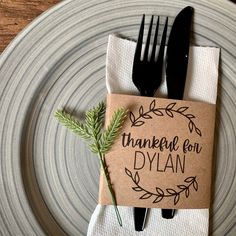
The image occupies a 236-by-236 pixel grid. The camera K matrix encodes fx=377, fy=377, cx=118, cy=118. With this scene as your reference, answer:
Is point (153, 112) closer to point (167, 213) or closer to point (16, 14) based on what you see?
point (167, 213)

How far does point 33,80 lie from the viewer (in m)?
0.57

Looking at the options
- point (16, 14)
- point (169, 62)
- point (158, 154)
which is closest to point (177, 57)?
point (169, 62)

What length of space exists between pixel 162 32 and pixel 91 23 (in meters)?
0.11

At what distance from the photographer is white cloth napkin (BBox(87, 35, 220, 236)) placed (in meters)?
0.57

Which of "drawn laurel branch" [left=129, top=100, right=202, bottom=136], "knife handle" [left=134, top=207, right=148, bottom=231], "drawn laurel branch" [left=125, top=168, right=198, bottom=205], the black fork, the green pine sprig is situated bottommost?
"knife handle" [left=134, top=207, right=148, bottom=231]

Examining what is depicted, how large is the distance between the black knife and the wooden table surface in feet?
0.64

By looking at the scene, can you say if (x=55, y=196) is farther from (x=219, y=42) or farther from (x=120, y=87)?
(x=219, y=42)

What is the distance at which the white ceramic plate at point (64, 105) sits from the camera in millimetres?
565

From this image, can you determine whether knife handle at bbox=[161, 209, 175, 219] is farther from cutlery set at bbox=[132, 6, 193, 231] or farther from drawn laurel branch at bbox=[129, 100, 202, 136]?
drawn laurel branch at bbox=[129, 100, 202, 136]

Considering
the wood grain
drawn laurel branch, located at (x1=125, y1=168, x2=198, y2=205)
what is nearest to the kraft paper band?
drawn laurel branch, located at (x1=125, y1=168, x2=198, y2=205)

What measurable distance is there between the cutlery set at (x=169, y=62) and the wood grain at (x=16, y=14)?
0.17 metres

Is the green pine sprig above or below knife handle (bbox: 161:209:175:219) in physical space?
Answer: above

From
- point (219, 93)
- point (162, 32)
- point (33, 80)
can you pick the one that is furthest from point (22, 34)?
point (219, 93)

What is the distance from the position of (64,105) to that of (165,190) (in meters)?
0.20
